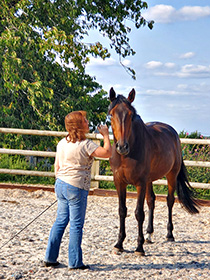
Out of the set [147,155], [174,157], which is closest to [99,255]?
[147,155]

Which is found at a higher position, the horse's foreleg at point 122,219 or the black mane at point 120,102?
the black mane at point 120,102

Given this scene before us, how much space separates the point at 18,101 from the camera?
12703 mm

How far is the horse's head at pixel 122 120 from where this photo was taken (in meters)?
4.37

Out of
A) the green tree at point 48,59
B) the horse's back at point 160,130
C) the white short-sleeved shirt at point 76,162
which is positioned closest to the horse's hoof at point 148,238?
the horse's back at point 160,130

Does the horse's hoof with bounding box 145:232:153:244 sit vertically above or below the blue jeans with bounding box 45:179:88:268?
below

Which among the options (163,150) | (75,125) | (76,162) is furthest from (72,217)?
(163,150)

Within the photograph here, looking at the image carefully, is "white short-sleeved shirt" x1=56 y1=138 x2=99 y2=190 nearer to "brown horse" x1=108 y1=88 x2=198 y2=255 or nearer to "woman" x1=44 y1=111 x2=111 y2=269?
"woman" x1=44 y1=111 x2=111 y2=269

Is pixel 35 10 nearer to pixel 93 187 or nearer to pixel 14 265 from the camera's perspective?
pixel 93 187

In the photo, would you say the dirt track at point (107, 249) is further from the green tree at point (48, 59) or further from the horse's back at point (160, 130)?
the green tree at point (48, 59)

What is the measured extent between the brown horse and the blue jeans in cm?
69

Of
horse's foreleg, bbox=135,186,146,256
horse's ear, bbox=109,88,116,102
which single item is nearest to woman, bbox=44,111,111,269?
horse's ear, bbox=109,88,116,102

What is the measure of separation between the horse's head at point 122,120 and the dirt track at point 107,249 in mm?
1293

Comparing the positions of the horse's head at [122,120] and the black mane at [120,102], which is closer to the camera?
the horse's head at [122,120]

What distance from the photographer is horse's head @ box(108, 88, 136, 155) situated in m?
4.37
